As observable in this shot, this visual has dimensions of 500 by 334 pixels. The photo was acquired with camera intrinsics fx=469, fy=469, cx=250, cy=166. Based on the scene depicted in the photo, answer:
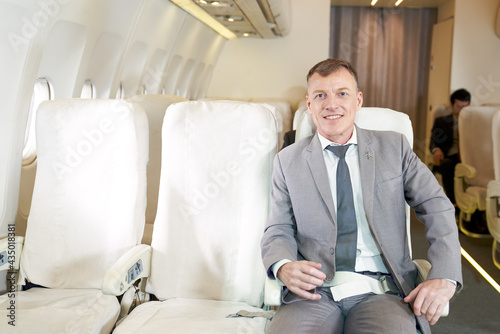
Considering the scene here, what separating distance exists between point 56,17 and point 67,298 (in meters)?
1.81

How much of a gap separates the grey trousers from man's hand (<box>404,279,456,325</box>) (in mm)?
65

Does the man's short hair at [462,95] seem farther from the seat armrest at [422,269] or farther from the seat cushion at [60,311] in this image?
the seat cushion at [60,311]

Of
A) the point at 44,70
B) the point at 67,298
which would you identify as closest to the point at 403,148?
the point at 67,298

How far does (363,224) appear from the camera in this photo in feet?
6.34

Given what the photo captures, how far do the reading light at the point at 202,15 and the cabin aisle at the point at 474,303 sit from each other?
352 centimetres

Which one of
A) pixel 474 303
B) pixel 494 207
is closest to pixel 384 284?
pixel 474 303

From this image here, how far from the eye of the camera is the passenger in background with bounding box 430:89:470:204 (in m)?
6.01

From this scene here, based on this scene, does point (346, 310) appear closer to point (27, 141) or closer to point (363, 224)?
point (363, 224)

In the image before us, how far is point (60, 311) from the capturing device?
1.97 meters

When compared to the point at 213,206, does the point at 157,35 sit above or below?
above

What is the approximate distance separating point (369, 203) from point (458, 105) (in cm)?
478

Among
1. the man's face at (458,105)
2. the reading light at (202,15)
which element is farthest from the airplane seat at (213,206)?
the man's face at (458,105)

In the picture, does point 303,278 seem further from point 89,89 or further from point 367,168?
point 89,89

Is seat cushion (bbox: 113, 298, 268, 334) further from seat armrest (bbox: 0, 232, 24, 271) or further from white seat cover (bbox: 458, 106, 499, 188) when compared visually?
white seat cover (bbox: 458, 106, 499, 188)
